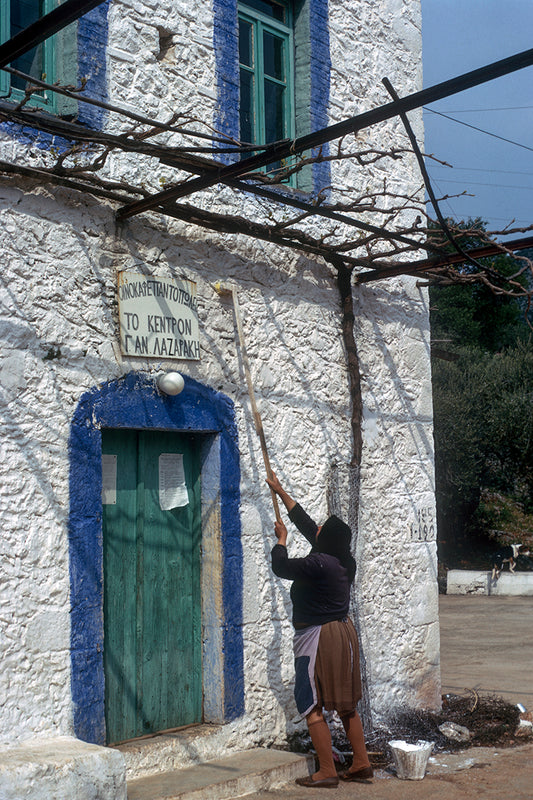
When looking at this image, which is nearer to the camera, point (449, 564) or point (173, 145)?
point (173, 145)

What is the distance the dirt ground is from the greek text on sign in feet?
7.87

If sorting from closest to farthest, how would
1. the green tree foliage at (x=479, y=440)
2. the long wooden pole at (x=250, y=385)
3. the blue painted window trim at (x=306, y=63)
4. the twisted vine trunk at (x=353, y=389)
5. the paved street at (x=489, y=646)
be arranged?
the long wooden pole at (x=250, y=385) < the blue painted window trim at (x=306, y=63) < the twisted vine trunk at (x=353, y=389) < the paved street at (x=489, y=646) < the green tree foliage at (x=479, y=440)

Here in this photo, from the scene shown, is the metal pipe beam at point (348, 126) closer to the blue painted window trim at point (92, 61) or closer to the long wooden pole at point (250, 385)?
the blue painted window trim at point (92, 61)

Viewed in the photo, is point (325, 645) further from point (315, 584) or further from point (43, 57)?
point (43, 57)

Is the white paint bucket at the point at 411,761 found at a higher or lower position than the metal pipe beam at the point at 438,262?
lower

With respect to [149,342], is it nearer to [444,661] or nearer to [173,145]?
[173,145]

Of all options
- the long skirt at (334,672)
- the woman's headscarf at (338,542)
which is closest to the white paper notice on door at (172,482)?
the woman's headscarf at (338,542)

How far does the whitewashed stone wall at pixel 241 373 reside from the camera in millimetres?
4250

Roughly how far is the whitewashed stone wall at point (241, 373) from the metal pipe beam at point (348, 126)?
1.49 feet

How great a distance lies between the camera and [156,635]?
4895 mm

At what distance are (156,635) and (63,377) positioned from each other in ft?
5.02

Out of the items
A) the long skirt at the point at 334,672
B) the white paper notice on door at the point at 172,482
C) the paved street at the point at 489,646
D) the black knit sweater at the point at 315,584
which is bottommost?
the paved street at the point at 489,646

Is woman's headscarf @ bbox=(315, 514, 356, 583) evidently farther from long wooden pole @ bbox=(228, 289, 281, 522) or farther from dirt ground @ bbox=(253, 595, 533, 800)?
dirt ground @ bbox=(253, 595, 533, 800)

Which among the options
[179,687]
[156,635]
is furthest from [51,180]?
[179,687]
